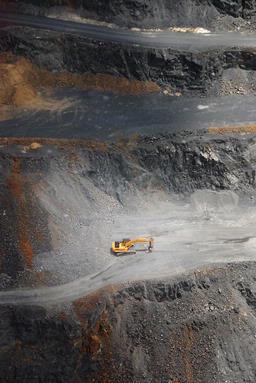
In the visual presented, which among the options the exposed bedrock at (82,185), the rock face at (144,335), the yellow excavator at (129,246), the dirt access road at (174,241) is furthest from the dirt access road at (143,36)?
the rock face at (144,335)

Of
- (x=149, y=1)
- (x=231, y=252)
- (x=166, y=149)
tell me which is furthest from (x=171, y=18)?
(x=231, y=252)

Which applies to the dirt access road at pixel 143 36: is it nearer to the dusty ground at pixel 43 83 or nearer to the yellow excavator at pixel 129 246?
the dusty ground at pixel 43 83

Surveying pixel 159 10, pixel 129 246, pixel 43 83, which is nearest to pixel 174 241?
pixel 129 246

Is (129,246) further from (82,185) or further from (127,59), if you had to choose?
(127,59)

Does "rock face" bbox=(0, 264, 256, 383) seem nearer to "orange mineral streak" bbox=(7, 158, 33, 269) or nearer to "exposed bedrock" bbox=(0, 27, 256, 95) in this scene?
"orange mineral streak" bbox=(7, 158, 33, 269)

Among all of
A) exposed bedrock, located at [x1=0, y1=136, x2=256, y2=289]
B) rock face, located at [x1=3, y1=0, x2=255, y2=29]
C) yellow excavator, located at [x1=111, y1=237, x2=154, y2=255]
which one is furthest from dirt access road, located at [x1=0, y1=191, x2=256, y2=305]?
rock face, located at [x1=3, y1=0, x2=255, y2=29]

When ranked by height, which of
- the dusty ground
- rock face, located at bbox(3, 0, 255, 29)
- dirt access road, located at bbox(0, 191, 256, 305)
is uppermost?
rock face, located at bbox(3, 0, 255, 29)
